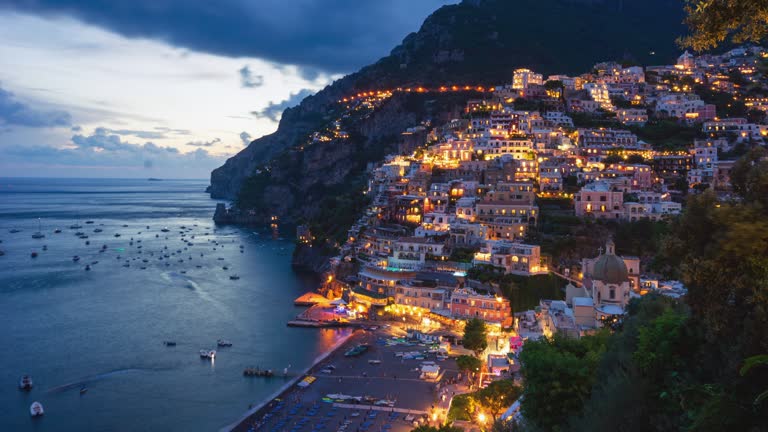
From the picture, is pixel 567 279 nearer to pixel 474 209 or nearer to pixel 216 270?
pixel 474 209

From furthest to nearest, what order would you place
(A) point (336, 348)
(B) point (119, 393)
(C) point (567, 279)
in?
(C) point (567, 279) < (A) point (336, 348) < (B) point (119, 393)

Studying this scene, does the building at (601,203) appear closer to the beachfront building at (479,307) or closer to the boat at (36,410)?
the beachfront building at (479,307)

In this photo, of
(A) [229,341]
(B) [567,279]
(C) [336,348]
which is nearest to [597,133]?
(B) [567,279]

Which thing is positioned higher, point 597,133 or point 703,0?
point 597,133

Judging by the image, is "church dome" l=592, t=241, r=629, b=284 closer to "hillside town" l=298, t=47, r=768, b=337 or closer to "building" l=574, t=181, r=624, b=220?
"hillside town" l=298, t=47, r=768, b=337

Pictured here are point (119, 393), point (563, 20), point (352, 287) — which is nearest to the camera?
point (119, 393)

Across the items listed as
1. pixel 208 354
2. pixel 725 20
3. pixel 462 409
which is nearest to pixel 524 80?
pixel 208 354

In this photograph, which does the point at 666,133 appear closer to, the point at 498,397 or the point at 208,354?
the point at 498,397

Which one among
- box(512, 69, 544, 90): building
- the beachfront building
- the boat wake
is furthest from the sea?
box(512, 69, 544, 90): building
